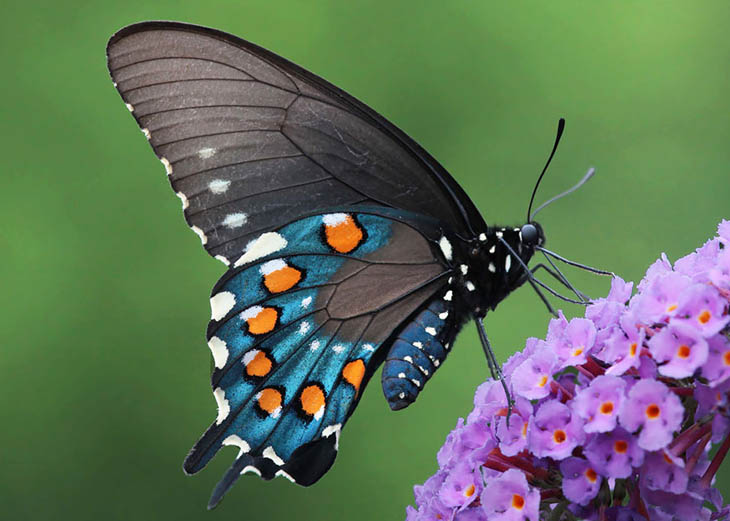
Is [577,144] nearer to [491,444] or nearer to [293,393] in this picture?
[293,393]

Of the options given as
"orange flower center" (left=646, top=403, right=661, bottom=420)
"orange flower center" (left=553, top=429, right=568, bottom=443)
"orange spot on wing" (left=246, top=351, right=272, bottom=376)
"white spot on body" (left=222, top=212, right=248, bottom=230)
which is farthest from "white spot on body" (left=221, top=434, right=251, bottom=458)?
"orange flower center" (left=646, top=403, right=661, bottom=420)

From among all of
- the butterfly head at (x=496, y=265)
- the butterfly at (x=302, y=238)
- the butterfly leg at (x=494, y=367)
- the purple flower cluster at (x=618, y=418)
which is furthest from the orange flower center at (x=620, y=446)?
the butterfly head at (x=496, y=265)

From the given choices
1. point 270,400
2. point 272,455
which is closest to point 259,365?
point 270,400

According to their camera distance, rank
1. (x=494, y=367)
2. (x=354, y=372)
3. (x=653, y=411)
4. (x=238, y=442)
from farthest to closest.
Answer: (x=354, y=372), (x=238, y=442), (x=494, y=367), (x=653, y=411)

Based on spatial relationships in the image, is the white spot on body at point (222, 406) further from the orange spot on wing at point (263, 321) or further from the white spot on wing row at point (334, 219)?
the white spot on wing row at point (334, 219)

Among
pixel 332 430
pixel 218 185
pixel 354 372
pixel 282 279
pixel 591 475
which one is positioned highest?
pixel 218 185

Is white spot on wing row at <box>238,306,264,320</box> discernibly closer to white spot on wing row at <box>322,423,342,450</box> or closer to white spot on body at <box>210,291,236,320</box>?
white spot on body at <box>210,291,236,320</box>

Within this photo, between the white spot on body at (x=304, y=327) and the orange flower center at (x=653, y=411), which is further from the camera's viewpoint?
the white spot on body at (x=304, y=327)

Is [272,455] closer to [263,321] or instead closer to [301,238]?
[263,321]
